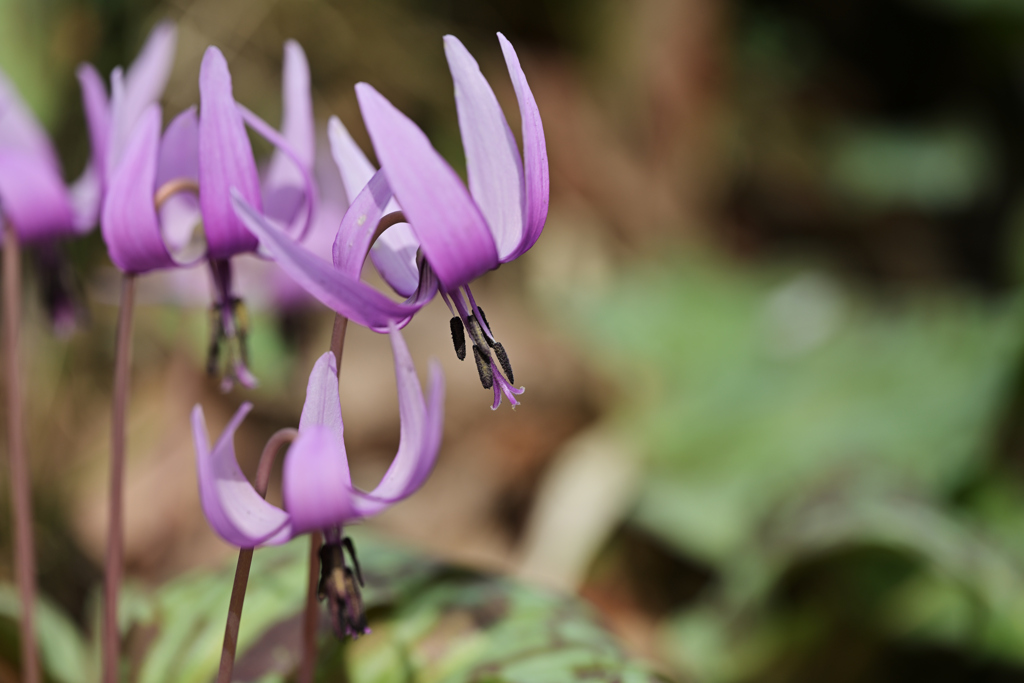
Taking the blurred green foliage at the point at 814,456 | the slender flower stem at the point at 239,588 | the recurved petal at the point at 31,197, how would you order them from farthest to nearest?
the blurred green foliage at the point at 814,456
the recurved petal at the point at 31,197
the slender flower stem at the point at 239,588

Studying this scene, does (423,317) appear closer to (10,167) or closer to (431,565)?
(431,565)

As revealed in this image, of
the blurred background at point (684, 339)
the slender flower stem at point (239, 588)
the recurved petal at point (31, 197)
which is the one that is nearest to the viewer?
the slender flower stem at point (239, 588)

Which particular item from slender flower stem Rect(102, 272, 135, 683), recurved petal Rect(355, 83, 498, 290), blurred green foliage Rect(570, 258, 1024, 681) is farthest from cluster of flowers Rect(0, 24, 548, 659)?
blurred green foliage Rect(570, 258, 1024, 681)

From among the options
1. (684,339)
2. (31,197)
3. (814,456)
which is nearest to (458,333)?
(31,197)

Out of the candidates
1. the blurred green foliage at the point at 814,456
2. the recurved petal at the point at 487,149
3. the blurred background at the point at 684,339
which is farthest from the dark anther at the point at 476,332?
the blurred green foliage at the point at 814,456

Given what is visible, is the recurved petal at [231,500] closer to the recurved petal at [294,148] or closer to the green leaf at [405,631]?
the recurved petal at [294,148]

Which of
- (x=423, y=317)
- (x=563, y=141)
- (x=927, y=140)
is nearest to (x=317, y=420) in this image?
(x=423, y=317)

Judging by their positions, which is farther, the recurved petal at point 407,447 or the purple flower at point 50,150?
the purple flower at point 50,150

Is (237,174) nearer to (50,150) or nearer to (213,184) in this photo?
(213,184)
